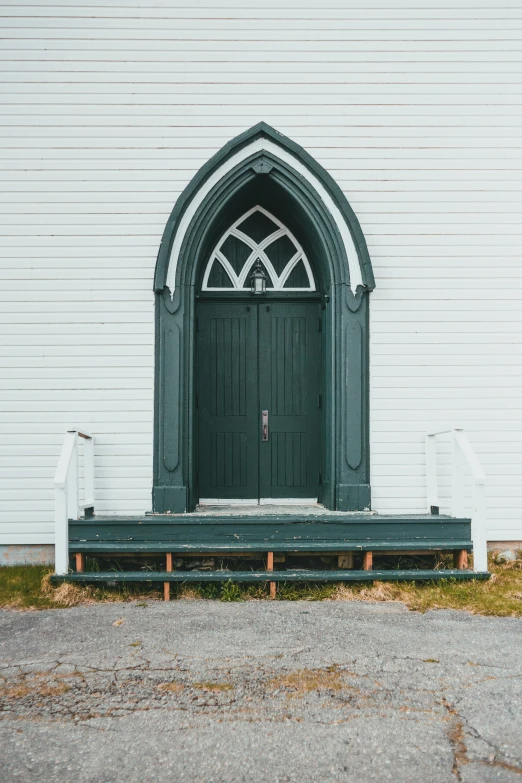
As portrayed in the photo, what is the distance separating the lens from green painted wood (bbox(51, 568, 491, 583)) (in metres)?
6.14

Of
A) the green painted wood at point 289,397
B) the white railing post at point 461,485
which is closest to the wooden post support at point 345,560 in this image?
the white railing post at point 461,485

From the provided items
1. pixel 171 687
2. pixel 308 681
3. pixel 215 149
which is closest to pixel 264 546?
pixel 308 681

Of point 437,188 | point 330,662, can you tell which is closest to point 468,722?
point 330,662

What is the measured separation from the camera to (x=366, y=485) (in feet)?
23.6

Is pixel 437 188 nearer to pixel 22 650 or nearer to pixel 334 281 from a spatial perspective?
pixel 334 281

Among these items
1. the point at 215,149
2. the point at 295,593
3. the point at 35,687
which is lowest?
the point at 35,687

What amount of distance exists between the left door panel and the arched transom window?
1.00ft

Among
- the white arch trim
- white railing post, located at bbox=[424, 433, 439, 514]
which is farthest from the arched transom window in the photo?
white railing post, located at bbox=[424, 433, 439, 514]

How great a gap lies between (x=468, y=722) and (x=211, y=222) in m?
5.21

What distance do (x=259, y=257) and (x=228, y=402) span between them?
1.60 metres

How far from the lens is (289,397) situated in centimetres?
777

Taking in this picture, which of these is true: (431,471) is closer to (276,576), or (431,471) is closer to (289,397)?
(289,397)

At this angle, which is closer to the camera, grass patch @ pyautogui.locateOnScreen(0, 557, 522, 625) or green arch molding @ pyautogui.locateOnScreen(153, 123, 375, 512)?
grass patch @ pyautogui.locateOnScreen(0, 557, 522, 625)

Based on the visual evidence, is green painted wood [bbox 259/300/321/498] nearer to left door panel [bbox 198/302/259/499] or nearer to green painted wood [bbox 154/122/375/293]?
left door panel [bbox 198/302/259/499]
